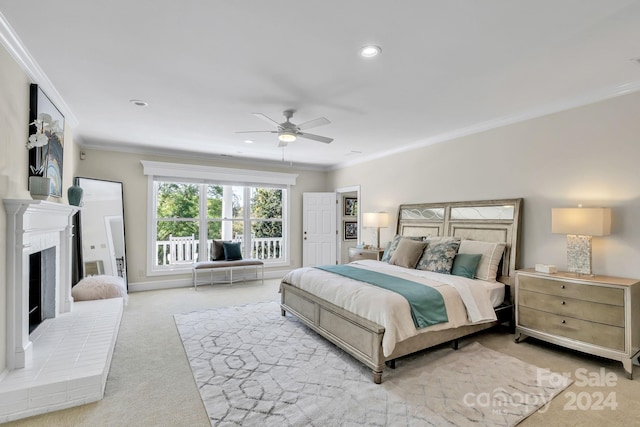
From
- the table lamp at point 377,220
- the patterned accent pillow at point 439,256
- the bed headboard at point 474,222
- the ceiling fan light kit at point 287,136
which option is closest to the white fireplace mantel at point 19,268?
the ceiling fan light kit at point 287,136

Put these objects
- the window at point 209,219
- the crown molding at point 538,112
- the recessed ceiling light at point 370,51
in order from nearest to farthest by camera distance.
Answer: the recessed ceiling light at point 370,51
the crown molding at point 538,112
the window at point 209,219

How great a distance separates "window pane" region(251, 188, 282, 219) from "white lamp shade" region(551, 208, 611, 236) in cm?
537

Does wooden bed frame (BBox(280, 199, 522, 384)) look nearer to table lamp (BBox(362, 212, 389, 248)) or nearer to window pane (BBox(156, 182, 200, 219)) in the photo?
table lamp (BBox(362, 212, 389, 248))

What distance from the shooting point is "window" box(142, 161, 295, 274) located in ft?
19.9

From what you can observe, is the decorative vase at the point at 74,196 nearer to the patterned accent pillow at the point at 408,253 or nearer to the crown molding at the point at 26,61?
the crown molding at the point at 26,61

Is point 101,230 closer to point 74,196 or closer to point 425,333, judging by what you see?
point 74,196

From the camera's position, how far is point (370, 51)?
2430mm

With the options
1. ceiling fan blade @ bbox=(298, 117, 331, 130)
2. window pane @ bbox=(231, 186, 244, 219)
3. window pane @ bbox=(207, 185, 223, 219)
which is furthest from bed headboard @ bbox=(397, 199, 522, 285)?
window pane @ bbox=(207, 185, 223, 219)

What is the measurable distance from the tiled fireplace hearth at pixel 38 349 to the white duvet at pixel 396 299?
6.73ft

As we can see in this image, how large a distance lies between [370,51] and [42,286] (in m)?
3.94

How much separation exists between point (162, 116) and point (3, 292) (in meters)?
2.51

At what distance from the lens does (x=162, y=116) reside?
399 cm

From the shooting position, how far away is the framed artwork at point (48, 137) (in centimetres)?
276

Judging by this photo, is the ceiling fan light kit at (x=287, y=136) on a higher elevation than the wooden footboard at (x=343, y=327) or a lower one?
higher
